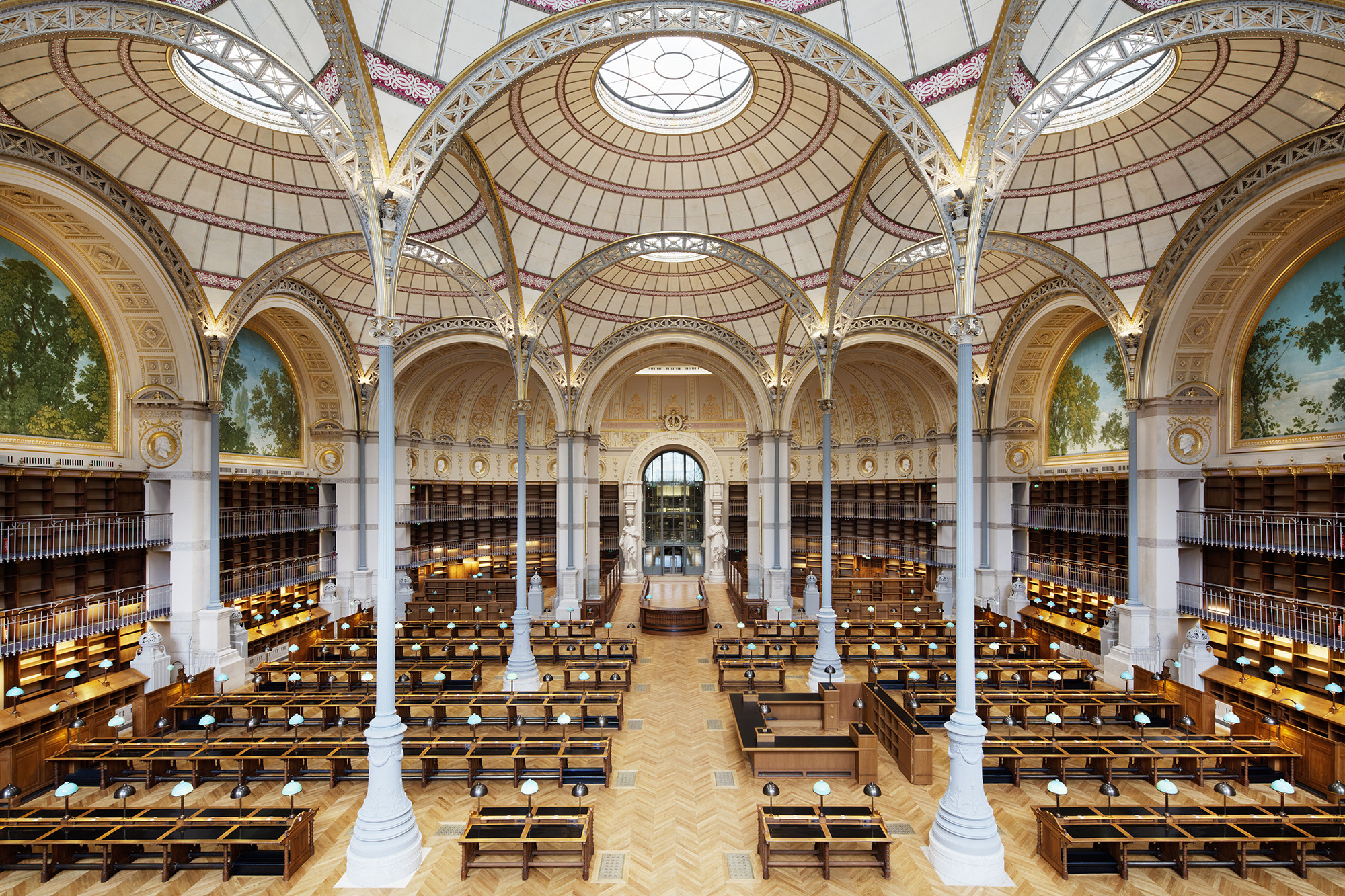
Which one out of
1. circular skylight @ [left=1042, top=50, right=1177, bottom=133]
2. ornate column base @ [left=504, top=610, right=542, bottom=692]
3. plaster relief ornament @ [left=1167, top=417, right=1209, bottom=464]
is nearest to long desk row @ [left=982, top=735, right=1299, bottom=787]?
plaster relief ornament @ [left=1167, top=417, right=1209, bottom=464]

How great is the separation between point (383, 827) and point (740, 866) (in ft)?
16.3

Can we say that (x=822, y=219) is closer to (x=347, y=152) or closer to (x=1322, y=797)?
(x=347, y=152)

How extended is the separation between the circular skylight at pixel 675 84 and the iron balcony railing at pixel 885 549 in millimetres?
17430

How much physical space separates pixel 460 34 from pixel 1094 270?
15.8 m

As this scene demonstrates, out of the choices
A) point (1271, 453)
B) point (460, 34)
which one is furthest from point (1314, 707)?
point (460, 34)

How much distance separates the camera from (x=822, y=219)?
17.3 meters

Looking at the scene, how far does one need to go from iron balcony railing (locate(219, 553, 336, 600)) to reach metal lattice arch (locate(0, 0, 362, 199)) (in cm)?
1296

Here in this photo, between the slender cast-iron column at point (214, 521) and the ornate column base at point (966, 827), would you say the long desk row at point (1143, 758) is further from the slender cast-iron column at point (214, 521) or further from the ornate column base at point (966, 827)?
the slender cast-iron column at point (214, 521)

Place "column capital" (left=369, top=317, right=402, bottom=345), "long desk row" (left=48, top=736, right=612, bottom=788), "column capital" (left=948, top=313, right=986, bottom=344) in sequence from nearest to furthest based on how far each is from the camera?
"column capital" (left=948, top=313, right=986, bottom=344) → "column capital" (left=369, top=317, right=402, bottom=345) → "long desk row" (left=48, top=736, right=612, bottom=788)

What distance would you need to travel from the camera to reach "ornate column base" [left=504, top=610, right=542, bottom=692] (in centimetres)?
1545

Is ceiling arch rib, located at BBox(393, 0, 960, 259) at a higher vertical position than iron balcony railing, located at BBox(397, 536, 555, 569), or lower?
higher

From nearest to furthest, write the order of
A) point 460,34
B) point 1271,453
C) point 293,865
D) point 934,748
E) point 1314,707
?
1. point 293,865
2. point 460,34
3. point 1314,707
4. point 934,748
5. point 1271,453

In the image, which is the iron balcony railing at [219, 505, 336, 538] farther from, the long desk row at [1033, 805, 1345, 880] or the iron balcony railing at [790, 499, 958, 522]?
the long desk row at [1033, 805, 1345, 880]

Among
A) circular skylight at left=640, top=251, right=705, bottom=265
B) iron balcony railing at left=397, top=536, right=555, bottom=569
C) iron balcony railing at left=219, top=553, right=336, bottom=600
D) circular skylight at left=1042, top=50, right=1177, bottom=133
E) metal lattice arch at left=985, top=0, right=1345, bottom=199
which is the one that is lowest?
iron balcony railing at left=397, top=536, right=555, bottom=569
